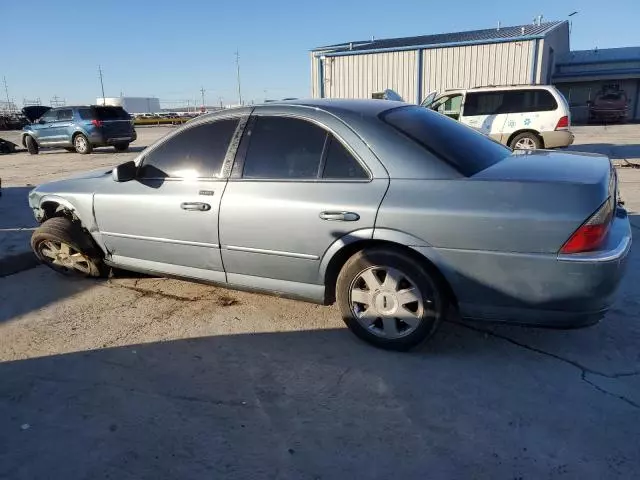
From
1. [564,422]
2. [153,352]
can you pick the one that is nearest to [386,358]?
[564,422]

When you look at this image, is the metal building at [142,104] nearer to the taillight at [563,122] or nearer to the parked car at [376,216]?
the taillight at [563,122]

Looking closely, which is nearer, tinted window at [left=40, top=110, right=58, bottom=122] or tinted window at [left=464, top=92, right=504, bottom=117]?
tinted window at [left=464, top=92, right=504, bottom=117]

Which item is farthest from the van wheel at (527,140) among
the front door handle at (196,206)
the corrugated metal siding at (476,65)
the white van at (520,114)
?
the corrugated metal siding at (476,65)

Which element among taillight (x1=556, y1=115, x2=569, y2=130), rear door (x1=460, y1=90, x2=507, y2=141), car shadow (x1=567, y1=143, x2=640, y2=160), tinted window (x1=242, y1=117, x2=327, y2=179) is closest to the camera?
tinted window (x1=242, y1=117, x2=327, y2=179)

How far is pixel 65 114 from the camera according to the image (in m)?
17.2

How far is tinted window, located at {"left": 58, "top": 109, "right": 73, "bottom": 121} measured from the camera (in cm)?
1709

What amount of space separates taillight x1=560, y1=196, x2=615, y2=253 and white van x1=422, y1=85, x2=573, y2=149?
357 inches

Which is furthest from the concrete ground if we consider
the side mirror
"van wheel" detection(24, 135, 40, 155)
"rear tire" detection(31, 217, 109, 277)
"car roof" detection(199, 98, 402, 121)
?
"van wheel" detection(24, 135, 40, 155)

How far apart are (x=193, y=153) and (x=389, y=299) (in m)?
1.88

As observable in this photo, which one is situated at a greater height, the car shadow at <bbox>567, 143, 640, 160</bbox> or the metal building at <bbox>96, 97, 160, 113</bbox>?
the metal building at <bbox>96, 97, 160, 113</bbox>

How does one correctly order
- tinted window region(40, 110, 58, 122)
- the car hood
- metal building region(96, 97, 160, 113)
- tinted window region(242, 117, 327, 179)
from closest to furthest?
tinted window region(242, 117, 327, 179) → tinted window region(40, 110, 58, 122) → the car hood → metal building region(96, 97, 160, 113)

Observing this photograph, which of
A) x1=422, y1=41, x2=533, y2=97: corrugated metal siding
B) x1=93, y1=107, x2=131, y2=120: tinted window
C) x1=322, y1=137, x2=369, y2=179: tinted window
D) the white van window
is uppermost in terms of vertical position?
x1=422, y1=41, x2=533, y2=97: corrugated metal siding

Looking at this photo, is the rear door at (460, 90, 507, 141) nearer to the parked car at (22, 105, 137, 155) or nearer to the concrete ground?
the concrete ground

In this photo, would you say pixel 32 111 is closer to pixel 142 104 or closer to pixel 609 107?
pixel 609 107
